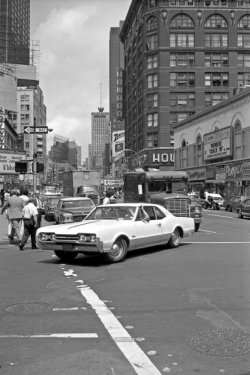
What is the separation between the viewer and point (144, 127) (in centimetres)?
9219

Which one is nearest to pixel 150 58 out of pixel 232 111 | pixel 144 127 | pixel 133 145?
pixel 144 127

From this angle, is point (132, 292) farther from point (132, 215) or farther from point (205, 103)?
point (205, 103)

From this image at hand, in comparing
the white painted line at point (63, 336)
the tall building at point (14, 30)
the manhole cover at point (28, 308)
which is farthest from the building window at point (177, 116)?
the white painted line at point (63, 336)

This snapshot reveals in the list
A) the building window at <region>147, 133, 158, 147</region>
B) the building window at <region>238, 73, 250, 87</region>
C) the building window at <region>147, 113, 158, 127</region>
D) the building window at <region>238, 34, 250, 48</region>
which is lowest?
the building window at <region>147, 133, 158, 147</region>

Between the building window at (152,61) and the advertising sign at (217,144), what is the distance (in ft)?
107

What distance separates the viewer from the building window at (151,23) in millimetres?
89244

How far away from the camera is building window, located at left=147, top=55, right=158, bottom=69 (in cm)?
8901

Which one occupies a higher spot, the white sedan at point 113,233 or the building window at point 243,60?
the building window at point 243,60

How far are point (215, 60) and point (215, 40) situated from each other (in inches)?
148

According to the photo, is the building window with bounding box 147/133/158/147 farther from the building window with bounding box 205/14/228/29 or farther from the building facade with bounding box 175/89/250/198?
the building window with bounding box 205/14/228/29

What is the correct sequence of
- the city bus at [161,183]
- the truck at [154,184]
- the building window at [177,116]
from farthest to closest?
the building window at [177,116]
the city bus at [161,183]
the truck at [154,184]

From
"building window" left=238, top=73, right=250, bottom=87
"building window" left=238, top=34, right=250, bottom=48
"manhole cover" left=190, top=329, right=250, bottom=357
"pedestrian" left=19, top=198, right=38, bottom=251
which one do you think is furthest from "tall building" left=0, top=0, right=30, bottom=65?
"manhole cover" left=190, top=329, right=250, bottom=357

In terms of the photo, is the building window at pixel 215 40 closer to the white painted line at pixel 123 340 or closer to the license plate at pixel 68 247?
the license plate at pixel 68 247

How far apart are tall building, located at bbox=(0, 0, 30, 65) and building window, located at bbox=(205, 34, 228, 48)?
160 ft
